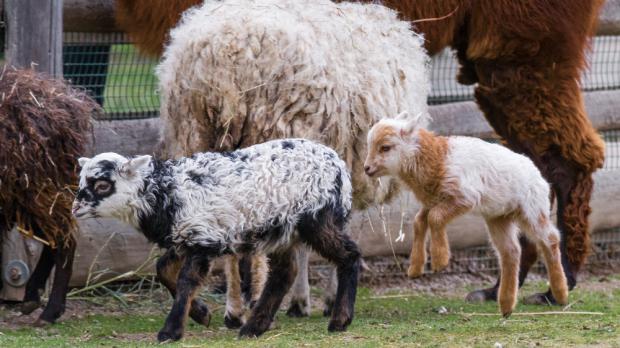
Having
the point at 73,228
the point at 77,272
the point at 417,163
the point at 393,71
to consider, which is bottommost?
the point at 77,272

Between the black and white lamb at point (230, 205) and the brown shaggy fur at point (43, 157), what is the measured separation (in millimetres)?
648

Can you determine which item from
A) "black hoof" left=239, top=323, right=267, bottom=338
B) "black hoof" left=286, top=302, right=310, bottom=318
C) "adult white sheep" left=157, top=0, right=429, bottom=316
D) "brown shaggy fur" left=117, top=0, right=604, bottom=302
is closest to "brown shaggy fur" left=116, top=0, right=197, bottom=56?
"brown shaggy fur" left=117, top=0, right=604, bottom=302

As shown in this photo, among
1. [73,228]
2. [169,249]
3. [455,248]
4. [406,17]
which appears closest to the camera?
[169,249]

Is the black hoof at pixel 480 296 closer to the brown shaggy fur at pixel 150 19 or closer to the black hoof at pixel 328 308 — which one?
the black hoof at pixel 328 308

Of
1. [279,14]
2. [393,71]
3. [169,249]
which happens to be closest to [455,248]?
[393,71]

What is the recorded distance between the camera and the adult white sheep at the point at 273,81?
19.0 feet

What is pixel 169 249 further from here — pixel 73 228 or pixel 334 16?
pixel 334 16

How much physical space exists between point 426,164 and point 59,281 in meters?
2.09

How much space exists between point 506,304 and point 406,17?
6.90ft

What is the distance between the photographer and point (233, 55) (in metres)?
5.79

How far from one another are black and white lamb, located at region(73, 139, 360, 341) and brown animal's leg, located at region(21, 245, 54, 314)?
1283 mm

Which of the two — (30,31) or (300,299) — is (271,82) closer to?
(300,299)

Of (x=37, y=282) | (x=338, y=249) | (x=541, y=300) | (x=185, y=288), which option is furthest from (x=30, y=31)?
(x=541, y=300)

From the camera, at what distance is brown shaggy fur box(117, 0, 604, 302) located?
7.05 meters
